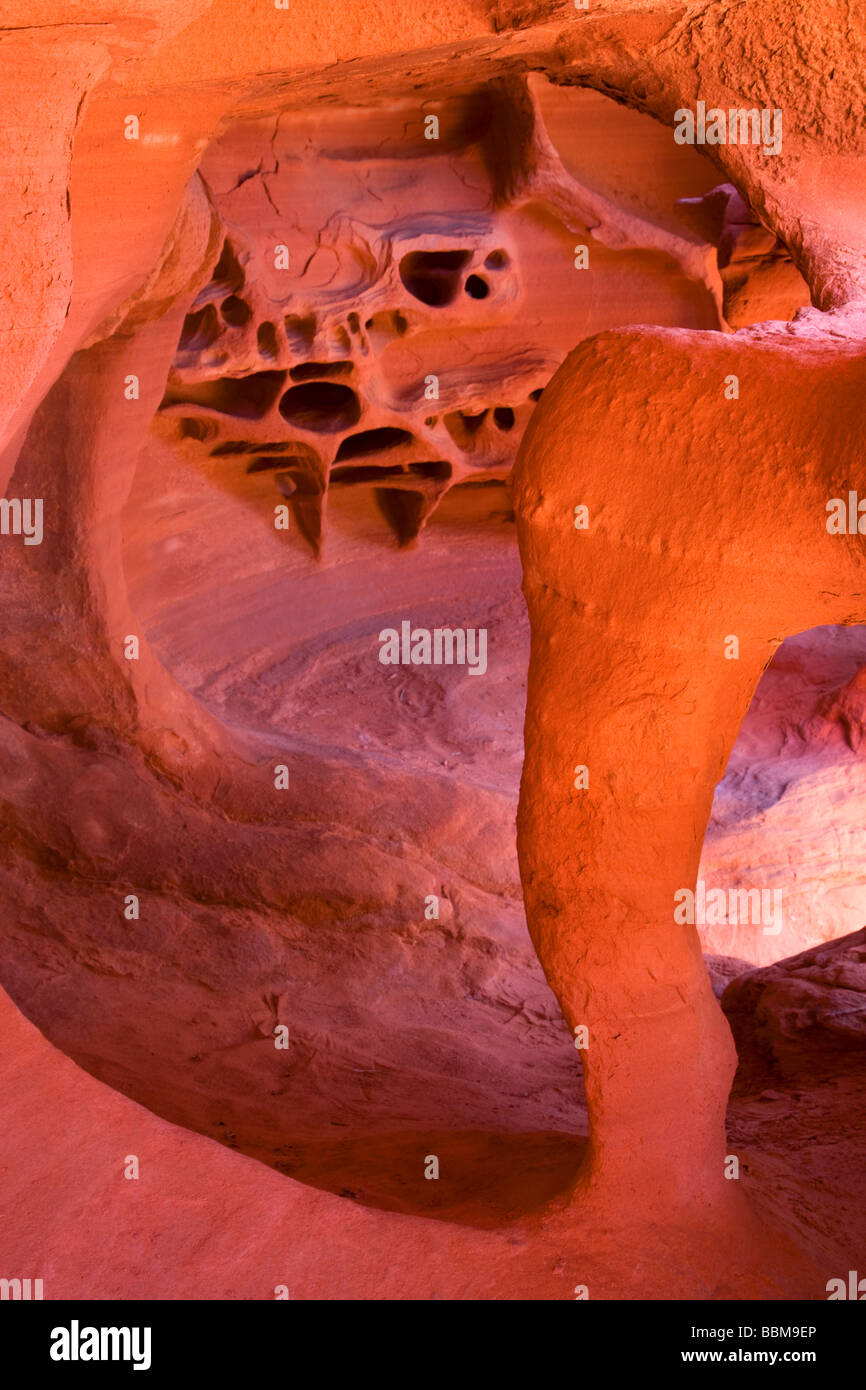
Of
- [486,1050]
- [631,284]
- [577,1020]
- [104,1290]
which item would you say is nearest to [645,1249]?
[577,1020]

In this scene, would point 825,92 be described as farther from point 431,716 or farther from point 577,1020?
point 431,716

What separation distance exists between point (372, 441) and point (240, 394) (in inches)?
32.8

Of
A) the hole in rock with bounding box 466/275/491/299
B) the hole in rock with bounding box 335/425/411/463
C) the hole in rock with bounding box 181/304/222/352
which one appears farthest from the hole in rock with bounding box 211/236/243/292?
the hole in rock with bounding box 466/275/491/299

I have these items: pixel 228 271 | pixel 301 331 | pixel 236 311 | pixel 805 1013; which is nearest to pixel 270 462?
pixel 301 331

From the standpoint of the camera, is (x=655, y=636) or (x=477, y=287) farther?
(x=477, y=287)

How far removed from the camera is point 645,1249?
2.63 meters

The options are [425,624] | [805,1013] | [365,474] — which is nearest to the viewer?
[805,1013]

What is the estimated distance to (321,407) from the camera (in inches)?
257

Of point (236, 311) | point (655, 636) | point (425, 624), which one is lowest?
point (655, 636)

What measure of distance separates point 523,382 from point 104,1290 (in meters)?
5.34

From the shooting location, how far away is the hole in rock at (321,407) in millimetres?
6406

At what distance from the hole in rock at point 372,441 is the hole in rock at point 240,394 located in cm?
65

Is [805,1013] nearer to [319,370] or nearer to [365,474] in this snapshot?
[319,370]

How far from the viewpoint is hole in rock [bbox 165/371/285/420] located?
6.13 metres
